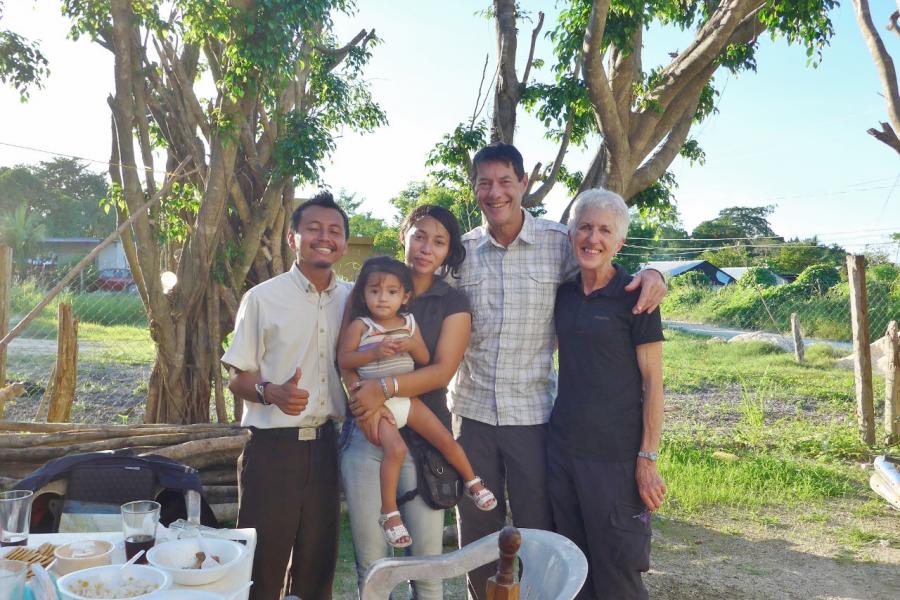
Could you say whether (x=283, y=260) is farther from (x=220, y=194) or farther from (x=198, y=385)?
(x=198, y=385)

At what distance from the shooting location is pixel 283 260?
19.7 feet

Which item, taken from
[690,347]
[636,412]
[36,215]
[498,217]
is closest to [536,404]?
[636,412]

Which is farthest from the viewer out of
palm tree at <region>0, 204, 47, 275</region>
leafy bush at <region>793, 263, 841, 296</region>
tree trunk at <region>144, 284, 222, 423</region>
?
palm tree at <region>0, 204, 47, 275</region>

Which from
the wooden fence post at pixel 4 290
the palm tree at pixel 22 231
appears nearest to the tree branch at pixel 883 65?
the wooden fence post at pixel 4 290

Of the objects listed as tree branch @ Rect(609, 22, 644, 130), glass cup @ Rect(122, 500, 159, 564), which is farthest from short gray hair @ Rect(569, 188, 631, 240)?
tree branch @ Rect(609, 22, 644, 130)

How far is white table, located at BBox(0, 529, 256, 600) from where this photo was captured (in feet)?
5.81

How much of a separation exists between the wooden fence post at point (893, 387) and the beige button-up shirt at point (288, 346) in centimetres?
562

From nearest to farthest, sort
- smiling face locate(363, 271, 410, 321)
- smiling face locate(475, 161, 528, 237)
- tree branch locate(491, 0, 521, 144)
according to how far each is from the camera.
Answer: smiling face locate(363, 271, 410, 321), smiling face locate(475, 161, 528, 237), tree branch locate(491, 0, 521, 144)

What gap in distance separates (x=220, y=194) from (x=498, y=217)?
10.5 ft

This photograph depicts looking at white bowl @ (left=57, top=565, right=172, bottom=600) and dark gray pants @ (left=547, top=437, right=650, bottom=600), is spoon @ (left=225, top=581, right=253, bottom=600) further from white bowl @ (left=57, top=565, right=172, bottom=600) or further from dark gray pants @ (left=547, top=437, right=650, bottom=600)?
dark gray pants @ (left=547, top=437, right=650, bottom=600)

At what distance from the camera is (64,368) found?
5508 mm

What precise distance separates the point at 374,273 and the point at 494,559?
4.04ft

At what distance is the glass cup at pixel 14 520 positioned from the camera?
1.84 m

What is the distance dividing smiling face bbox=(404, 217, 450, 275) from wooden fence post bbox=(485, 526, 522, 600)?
142cm
